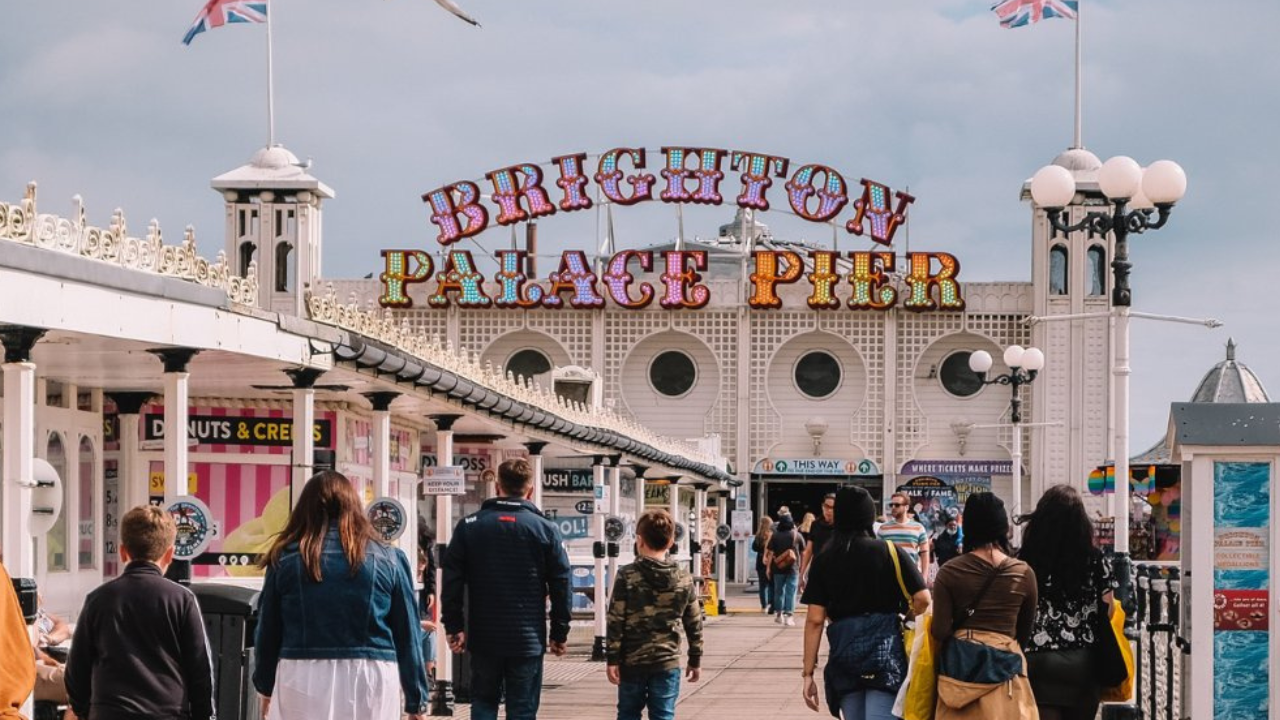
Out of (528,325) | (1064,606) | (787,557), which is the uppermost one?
(528,325)

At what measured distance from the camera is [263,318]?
13828 millimetres

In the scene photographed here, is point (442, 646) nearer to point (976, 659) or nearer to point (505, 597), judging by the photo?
point (505, 597)

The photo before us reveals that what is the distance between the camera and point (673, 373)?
57.3m

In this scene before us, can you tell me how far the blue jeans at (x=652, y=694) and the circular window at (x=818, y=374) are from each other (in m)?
45.9

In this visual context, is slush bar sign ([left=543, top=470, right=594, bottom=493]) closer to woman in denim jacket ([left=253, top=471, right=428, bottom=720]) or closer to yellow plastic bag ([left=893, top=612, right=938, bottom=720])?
yellow plastic bag ([left=893, top=612, right=938, bottom=720])

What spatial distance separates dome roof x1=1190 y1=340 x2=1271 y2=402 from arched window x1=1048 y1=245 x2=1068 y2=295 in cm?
521

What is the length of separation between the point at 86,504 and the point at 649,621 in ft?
23.0

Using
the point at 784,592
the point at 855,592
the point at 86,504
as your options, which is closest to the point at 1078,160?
the point at 784,592

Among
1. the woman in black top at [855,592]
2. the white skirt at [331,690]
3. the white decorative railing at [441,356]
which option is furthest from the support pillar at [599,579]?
the white skirt at [331,690]

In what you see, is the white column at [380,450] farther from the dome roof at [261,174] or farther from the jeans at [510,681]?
the dome roof at [261,174]

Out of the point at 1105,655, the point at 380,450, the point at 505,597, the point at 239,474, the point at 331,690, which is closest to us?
the point at 331,690

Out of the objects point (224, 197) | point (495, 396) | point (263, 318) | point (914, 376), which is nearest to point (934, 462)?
point (914, 376)

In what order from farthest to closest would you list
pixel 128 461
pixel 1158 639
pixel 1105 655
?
pixel 1158 639 < pixel 128 461 < pixel 1105 655

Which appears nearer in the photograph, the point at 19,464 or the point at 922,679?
the point at 922,679
